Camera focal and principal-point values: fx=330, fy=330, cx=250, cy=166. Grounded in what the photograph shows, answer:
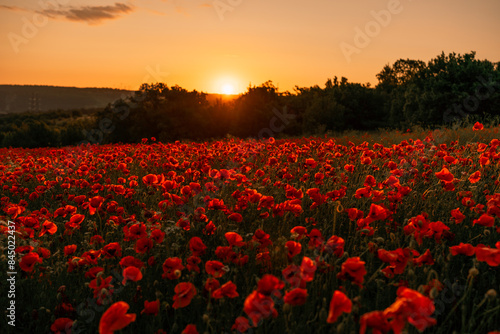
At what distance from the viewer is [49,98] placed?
11912 centimetres

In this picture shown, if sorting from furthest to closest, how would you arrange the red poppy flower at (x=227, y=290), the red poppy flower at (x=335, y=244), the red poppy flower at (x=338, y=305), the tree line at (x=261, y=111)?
the tree line at (x=261, y=111) < the red poppy flower at (x=335, y=244) < the red poppy flower at (x=227, y=290) < the red poppy flower at (x=338, y=305)

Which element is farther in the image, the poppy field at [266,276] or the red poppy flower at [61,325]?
the red poppy flower at [61,325]

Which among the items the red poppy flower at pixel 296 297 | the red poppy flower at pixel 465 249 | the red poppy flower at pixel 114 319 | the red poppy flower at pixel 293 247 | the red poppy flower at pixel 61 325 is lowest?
the red poppy flower at pixel 61 325

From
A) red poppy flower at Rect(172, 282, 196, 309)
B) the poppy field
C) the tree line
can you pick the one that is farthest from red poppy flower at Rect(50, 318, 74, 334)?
the tree line

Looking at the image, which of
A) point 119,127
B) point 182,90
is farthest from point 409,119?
point 119,127

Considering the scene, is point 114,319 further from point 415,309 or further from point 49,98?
point 49,98

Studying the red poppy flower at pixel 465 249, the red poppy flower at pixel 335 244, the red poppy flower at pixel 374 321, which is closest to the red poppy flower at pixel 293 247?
the red poppy flower at pixel 335 244

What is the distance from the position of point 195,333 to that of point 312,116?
2838 centimetres

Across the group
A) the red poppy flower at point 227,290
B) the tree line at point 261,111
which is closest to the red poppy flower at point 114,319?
the red poppy flower at point 227,290

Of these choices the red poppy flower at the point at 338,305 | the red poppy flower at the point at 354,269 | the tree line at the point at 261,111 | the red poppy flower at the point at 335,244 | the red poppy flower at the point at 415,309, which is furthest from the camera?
the tree line at the point at 261,111

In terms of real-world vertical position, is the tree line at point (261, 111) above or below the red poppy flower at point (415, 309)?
above

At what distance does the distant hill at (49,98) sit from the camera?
108 meters

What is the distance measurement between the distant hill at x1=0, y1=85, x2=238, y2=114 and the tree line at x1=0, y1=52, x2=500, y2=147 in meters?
76.9

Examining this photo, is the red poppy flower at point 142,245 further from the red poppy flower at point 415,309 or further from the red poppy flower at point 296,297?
the red poppy flower at point 415,309
